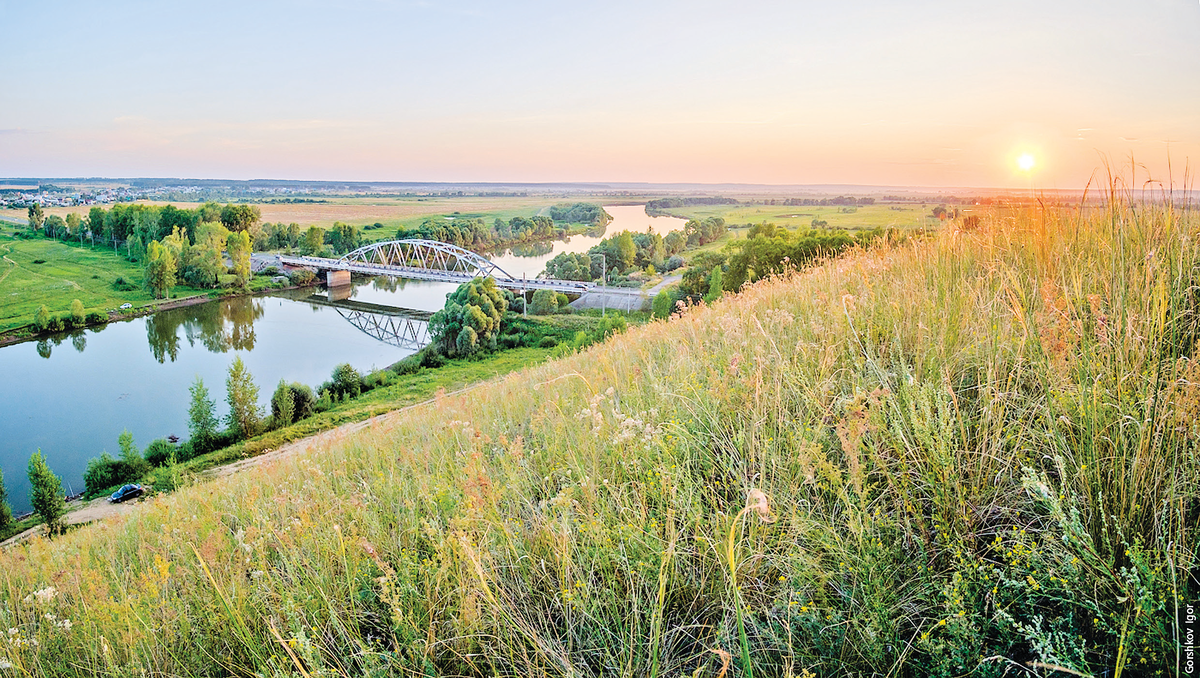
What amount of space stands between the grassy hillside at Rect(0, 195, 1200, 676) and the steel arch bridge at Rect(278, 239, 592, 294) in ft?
149

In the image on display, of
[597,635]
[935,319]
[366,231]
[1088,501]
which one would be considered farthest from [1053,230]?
[366,231]

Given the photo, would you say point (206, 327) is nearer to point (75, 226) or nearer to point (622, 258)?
point (622, 258)

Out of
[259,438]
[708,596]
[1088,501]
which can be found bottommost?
[259,438]

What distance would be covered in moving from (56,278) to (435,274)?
35120 mm

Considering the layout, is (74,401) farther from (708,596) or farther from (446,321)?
(708,596)

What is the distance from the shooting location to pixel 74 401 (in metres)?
30.0

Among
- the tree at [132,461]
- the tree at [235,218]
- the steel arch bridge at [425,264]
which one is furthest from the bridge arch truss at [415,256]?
the tree at [132,461]

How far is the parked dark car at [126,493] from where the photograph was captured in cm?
1900

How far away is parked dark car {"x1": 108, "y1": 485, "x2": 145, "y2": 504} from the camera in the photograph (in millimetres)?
19000

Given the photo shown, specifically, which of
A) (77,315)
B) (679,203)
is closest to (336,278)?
(77,315)

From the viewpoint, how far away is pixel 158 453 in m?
23.0

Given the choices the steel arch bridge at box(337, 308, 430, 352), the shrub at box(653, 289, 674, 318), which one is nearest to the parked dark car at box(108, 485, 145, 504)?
the steel arch bridge at box(337, 308, 430, 352)

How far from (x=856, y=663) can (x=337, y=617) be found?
194cm

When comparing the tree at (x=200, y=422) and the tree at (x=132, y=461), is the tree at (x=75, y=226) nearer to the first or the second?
the tree at (x=200, y=422)
